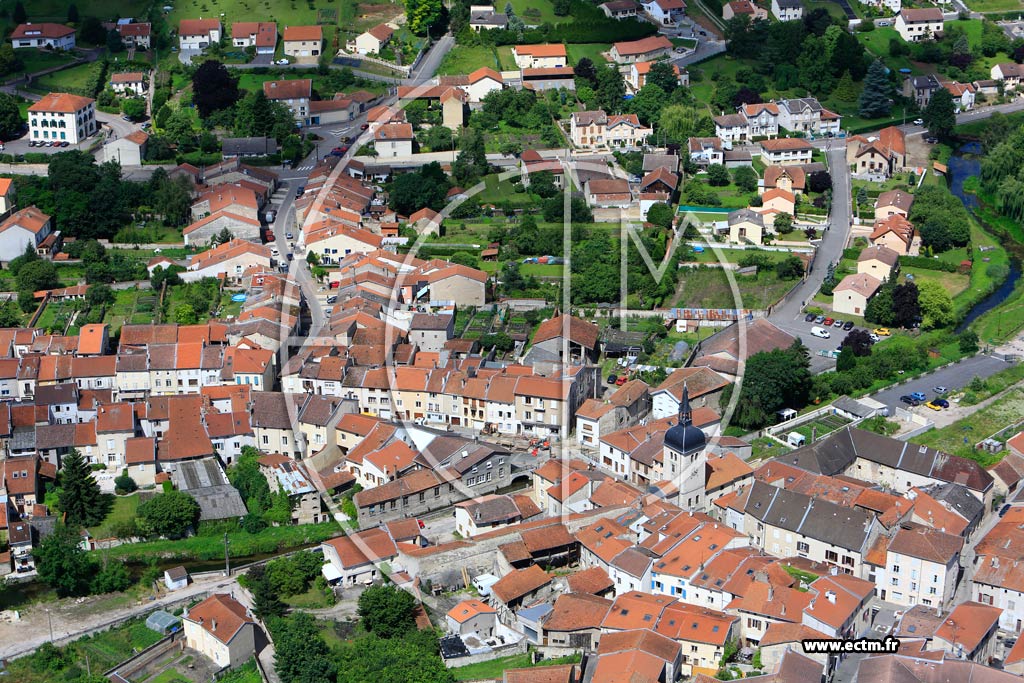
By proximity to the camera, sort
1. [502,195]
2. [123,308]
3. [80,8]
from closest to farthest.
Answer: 1. [123,308]
2. [502,195]
3. [80,8]

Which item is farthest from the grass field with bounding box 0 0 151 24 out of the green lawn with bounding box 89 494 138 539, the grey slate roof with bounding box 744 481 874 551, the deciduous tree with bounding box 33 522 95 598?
the grey slate roof with bounding box 744 481 874 551

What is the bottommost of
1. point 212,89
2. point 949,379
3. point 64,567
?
point 64,567

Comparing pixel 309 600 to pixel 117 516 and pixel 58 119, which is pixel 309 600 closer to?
pixel 117 516

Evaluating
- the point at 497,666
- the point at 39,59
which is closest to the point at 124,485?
the point at 497,666

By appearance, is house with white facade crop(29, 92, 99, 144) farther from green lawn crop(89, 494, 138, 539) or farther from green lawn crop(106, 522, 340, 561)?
green lawn crop(106, 522, 340, 561)

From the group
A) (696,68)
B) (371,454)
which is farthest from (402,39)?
(371,454)
